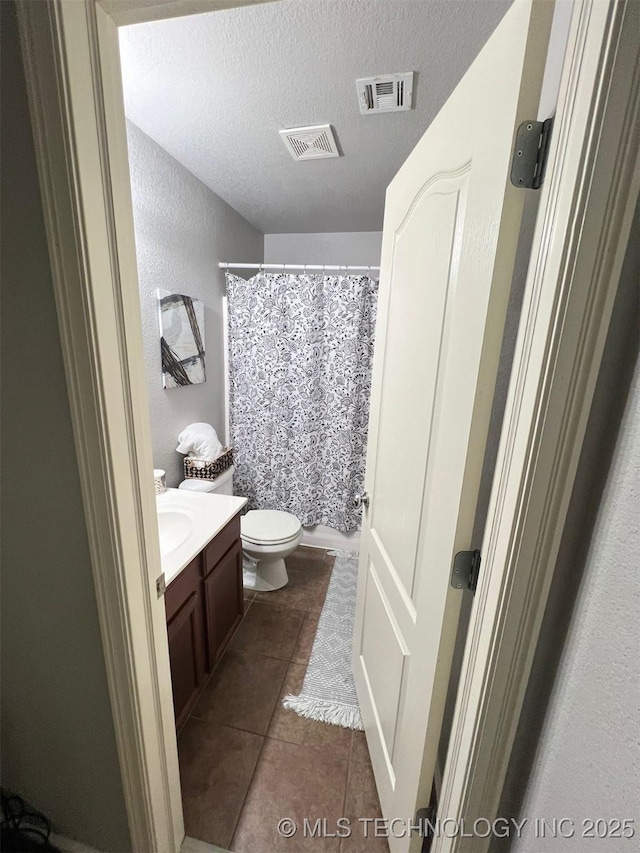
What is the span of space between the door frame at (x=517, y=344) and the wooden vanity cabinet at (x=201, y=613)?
38 centimetres

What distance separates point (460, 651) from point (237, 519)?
41.6 inches

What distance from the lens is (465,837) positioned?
72 cm

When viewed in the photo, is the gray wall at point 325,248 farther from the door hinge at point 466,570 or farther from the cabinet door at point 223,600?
the door hinge at point 466,570

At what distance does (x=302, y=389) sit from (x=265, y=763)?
1.89m

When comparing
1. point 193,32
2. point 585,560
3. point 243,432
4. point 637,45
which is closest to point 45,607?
point 585,560

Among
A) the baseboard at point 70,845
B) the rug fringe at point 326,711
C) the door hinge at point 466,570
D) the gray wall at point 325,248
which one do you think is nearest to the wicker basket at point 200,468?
the rug fringe at point 326,711

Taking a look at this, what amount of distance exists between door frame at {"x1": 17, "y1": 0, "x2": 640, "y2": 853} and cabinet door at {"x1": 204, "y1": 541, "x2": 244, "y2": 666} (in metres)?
0.61

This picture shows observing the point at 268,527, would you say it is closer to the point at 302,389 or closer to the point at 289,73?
the point at 302,389

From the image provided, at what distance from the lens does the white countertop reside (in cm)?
117

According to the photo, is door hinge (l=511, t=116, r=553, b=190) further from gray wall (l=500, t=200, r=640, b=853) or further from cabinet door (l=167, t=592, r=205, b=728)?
cabinet door (l=167, t=592, r=205, b=728)

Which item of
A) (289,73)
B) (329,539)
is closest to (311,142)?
(289,73)

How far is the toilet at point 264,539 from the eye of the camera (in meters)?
1.92

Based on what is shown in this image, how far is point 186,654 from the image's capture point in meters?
1.25

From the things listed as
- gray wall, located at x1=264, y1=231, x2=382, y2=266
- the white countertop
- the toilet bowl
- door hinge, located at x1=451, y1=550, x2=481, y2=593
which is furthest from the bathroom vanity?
gray wall, located at x1=264, y1=231, x2=382, y2=266
